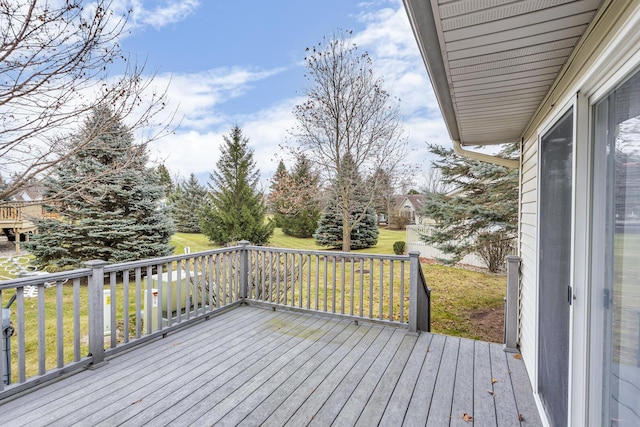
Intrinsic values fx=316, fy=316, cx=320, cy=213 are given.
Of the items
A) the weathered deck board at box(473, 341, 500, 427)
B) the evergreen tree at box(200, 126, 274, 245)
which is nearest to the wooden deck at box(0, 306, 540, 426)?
the weathered deck board at box(473, 341, 500, 427)

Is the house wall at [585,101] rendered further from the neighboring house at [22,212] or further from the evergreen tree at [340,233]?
the evergreen tree at [340,233]

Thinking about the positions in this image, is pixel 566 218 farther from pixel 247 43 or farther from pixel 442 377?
pixel 247 43

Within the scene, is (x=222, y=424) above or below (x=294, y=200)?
below

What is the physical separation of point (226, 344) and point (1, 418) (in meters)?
1.69

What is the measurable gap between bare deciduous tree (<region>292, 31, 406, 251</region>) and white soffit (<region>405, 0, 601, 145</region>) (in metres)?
5.91

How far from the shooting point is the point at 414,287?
3.55 metres

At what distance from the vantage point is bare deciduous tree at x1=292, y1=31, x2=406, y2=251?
8211 millimetres

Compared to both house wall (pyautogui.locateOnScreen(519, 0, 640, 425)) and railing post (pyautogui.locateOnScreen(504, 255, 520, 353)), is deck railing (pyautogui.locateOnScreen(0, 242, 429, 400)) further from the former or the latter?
house wall (pyautogui.locateOnScreen(519, 0, 640, 425))

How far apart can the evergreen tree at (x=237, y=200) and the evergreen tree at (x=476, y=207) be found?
279 inches

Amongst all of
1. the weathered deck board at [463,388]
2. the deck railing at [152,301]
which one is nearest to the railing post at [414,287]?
the deck railing at [152,301]

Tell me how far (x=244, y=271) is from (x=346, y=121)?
529 centimetres

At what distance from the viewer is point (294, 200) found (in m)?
9.33

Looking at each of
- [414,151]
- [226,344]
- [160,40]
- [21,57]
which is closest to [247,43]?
[160,40]

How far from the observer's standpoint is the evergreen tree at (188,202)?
62.3 feet
